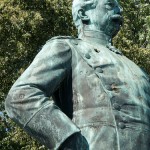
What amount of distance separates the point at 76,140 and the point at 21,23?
494 inches

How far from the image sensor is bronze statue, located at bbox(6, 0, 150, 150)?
12.2 feet

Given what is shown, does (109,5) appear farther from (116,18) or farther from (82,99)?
(82,99)

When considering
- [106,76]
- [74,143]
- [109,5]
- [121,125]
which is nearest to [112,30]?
[109,5]

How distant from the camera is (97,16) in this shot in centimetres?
452

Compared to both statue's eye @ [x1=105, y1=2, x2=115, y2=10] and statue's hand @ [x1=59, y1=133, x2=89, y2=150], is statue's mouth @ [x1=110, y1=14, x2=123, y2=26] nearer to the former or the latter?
statue's eye @ [x1=105, y1=2, x2=115, y2=10]

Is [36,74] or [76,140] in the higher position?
[36,74]

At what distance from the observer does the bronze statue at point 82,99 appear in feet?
12.2

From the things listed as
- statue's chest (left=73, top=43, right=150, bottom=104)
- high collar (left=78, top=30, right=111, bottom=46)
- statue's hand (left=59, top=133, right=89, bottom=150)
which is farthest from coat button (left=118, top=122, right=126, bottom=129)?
high collar (left=78, top=30, right=111, bottom=46)

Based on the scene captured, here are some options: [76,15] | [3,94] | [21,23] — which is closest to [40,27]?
[21,23]

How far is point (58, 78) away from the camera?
402 cm

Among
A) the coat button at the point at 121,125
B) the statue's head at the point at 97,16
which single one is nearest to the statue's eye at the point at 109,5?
the statue's head at the point at 97,16

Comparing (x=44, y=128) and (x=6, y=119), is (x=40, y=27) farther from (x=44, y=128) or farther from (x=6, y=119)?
(x=44, y=128)

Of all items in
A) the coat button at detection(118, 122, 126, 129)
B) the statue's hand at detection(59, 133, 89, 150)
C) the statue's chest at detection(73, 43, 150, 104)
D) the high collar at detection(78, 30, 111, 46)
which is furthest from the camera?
the high collar at detection(78, 30, 111, 46)

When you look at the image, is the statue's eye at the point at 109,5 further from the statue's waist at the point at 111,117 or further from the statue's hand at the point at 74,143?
the statue's hand at the point at 74,143
